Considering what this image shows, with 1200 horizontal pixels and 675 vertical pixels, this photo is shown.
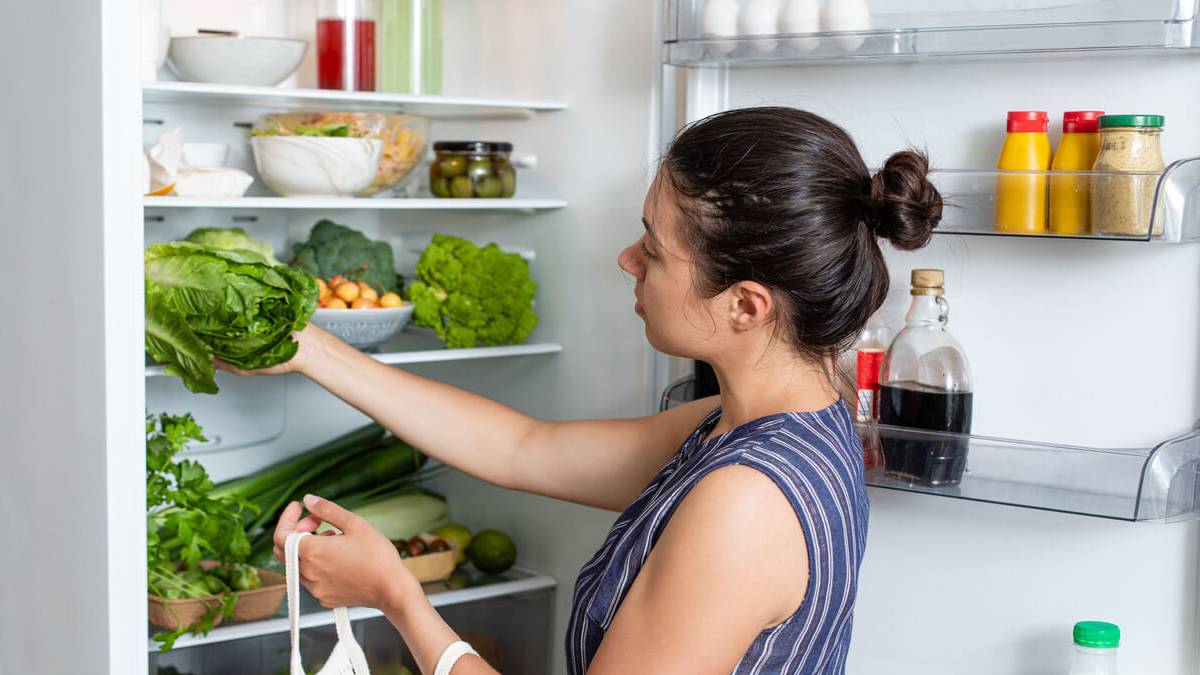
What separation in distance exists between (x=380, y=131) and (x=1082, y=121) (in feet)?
3.12

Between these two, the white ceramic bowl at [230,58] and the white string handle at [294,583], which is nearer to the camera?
the white string handle at [294,583]

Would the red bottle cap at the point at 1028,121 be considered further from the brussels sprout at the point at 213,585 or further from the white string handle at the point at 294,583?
the brussels sprout at the point at 213,585

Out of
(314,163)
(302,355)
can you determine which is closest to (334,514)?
(302,355)

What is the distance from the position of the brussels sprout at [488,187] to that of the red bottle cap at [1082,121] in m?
0.83

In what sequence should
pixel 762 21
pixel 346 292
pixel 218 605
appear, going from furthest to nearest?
pixel 346 292 → pixel 218 605 → pixel 762 21

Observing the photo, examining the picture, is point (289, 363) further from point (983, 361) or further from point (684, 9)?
point (983, 361)

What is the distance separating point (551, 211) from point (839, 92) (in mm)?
555

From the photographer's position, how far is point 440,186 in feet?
6.29

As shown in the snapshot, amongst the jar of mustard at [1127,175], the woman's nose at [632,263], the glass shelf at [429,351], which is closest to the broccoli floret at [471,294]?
the glass shelf at [429,351]

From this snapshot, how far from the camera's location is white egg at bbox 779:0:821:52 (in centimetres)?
144

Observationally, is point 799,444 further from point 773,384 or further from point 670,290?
point 670,290

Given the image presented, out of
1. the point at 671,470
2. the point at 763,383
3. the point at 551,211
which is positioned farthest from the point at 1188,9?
the point at 551,211

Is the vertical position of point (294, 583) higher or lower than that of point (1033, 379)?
lower

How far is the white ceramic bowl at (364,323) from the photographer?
70.0 inches
